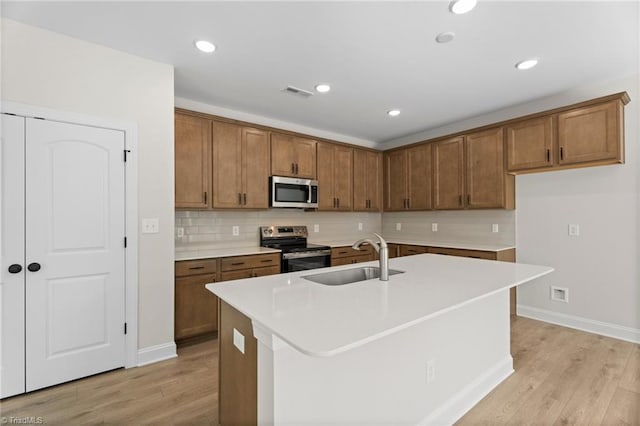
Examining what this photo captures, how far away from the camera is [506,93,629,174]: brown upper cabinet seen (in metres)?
2.86

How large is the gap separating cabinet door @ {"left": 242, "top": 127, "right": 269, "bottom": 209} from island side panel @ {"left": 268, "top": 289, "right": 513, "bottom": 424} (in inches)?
102

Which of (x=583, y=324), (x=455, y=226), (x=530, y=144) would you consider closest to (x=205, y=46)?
(x=530, y=144)

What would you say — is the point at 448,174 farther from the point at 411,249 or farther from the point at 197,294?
the point at 197,294

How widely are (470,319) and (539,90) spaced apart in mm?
2729

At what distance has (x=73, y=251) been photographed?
2.24 metres

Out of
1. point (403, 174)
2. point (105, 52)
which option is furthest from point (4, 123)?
point (403, 174)

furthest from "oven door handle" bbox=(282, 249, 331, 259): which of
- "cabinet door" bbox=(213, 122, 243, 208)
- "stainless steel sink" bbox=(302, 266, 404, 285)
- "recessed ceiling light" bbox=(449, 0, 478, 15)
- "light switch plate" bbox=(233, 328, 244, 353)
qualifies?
"recessed ceiling light" bbox=(449, 0, 478, 15)

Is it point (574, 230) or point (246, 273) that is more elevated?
point (574, 230)

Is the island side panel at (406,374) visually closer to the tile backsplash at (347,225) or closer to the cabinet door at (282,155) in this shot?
the tile backsplash at (347,225)

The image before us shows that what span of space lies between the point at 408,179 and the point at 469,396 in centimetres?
333

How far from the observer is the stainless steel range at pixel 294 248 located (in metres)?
3.66

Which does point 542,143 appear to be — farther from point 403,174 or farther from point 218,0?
point 218,0

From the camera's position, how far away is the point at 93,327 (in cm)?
231

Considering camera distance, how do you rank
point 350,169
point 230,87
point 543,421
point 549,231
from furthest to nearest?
point 350,169 < point 549,231 < point 230,87 < point 543,421
